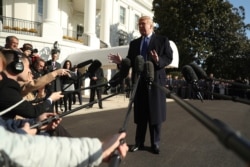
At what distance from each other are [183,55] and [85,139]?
107 ft

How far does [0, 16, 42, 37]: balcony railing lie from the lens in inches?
878

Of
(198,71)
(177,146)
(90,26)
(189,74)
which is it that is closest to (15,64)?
(189,74)

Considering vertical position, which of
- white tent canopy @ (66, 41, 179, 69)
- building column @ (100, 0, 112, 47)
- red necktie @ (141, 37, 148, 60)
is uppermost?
building column @ (100, 0, 112, 47)

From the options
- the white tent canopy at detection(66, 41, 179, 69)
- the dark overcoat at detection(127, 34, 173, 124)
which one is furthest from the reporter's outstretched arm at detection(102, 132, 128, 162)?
the white tent canopy at detection(66, 41, 179, 69)

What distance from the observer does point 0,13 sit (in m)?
26.0

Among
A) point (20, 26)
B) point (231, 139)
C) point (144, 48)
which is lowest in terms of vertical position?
point (231, 139)

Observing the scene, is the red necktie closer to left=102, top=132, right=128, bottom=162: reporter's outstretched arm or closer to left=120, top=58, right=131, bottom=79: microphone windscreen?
left=120, top=58, right=131, bottom=79: microphone windscreen

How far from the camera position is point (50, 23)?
23.3 m

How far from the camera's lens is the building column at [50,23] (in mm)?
23062

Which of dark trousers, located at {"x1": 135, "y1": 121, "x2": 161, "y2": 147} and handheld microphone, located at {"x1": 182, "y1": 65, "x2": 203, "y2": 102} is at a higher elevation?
handheld microphone, located at {"x1": 182, "y1": 65, "x2": 203, "y2": 102}

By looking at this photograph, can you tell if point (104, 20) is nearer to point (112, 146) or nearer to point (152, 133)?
point (152, 133)

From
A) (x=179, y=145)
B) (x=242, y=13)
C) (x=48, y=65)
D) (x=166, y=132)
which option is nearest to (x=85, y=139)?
(x=179, y=145)

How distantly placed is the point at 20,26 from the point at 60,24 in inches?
211

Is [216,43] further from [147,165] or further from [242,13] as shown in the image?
[147,165]
